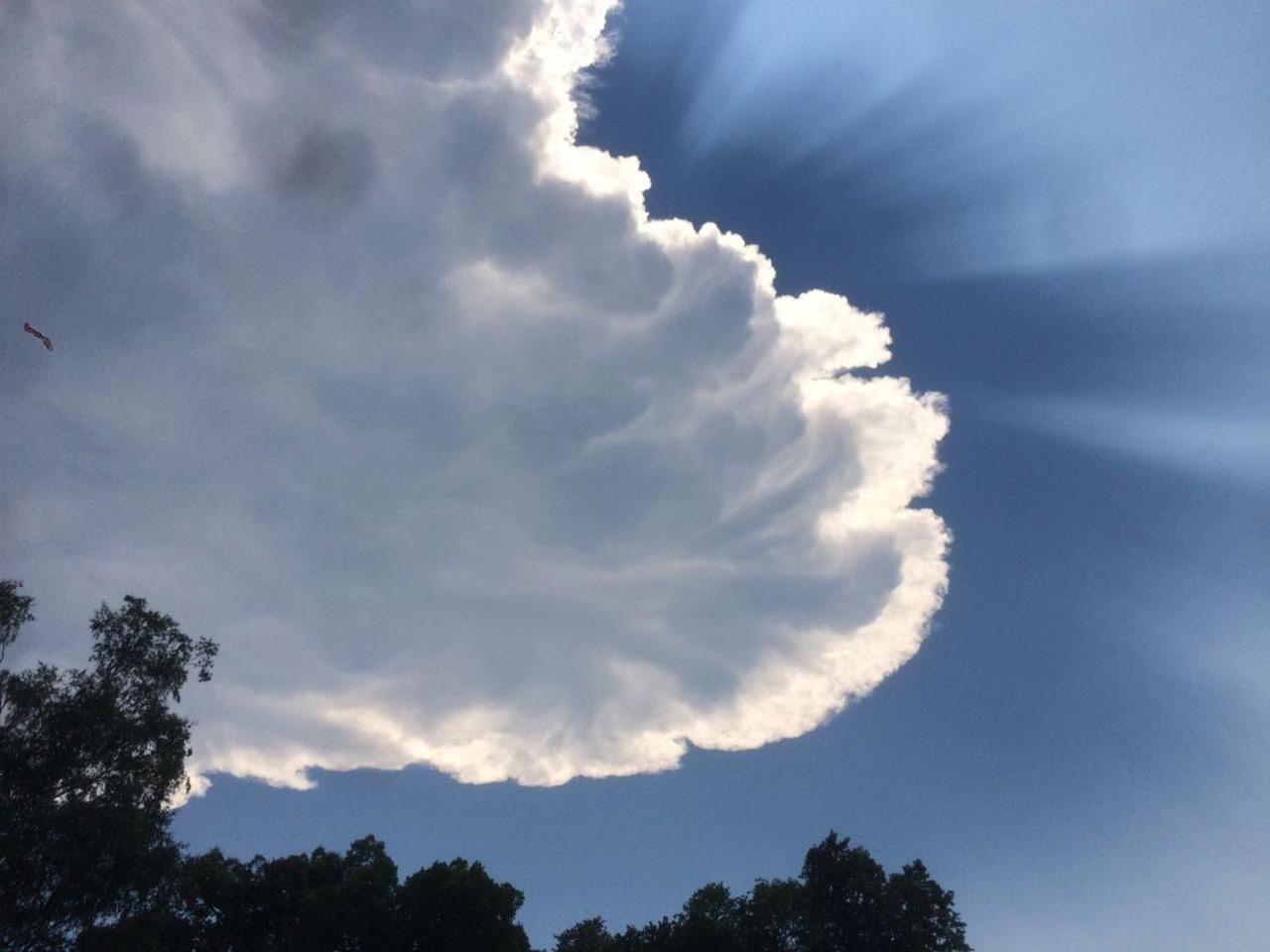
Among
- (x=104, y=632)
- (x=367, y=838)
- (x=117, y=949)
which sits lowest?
(x=117, y=949)

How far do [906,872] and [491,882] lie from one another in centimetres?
2645

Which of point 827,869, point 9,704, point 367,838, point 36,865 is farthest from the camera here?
point 827,869

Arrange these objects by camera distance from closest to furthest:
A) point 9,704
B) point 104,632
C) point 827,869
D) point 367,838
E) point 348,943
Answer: point 9,704, point 104,632, point 348,943, point 367,838, point 827,869

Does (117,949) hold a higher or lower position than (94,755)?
lower

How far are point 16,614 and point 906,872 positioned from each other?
5200 centimetres

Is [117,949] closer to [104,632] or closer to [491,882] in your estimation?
[104,632]

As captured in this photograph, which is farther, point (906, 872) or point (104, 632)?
point (906, 872)

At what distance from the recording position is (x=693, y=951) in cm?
4722

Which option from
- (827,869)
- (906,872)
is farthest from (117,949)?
(906,872)

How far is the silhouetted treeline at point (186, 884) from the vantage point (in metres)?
33.5

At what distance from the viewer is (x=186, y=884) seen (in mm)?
36906

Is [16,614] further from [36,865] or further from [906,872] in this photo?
[906,872]

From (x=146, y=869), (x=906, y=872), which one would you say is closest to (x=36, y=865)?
(x=146, y=869)

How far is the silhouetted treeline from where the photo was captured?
33.5 m
